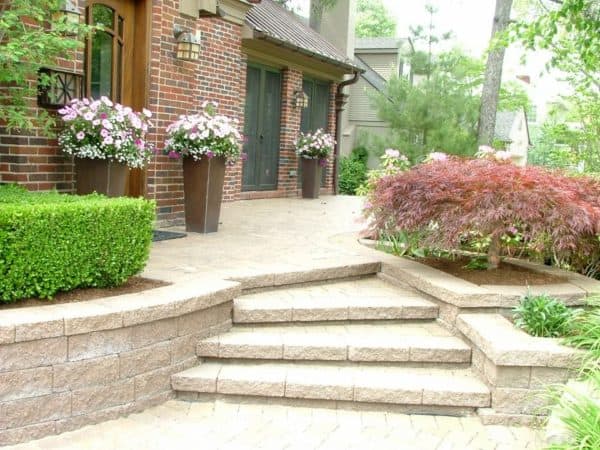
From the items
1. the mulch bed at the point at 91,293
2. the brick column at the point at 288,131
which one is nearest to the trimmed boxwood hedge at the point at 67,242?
the mulch bed at the point at 91,293

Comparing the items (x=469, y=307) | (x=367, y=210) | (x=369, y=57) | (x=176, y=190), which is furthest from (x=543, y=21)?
(x=369, y=57)

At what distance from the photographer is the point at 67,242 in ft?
12.5

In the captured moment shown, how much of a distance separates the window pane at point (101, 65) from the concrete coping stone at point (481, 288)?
3556mm

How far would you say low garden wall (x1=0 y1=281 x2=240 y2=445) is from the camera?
11.1ft

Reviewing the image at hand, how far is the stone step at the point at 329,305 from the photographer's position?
15.0 feet

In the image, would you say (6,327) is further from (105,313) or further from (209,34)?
(209,34)

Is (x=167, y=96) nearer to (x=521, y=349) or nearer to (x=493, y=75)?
(x=521, y=349)

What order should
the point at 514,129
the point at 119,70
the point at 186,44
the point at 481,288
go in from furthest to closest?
1. the point at 514,129
2. the point at 186,44
3. the point at 119,70
4. the point at 481,288

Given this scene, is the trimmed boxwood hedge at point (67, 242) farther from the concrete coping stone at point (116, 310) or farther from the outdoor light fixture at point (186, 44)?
the outdoor light fixture at point (186, 44)

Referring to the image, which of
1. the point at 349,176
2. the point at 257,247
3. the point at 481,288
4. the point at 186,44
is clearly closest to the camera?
the point at 481,288

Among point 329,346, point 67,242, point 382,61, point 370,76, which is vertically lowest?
point 329,346

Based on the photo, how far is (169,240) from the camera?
6746 millimetres

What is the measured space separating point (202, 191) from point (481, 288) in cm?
348

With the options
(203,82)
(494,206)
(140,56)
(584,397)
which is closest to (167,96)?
(140,56)
